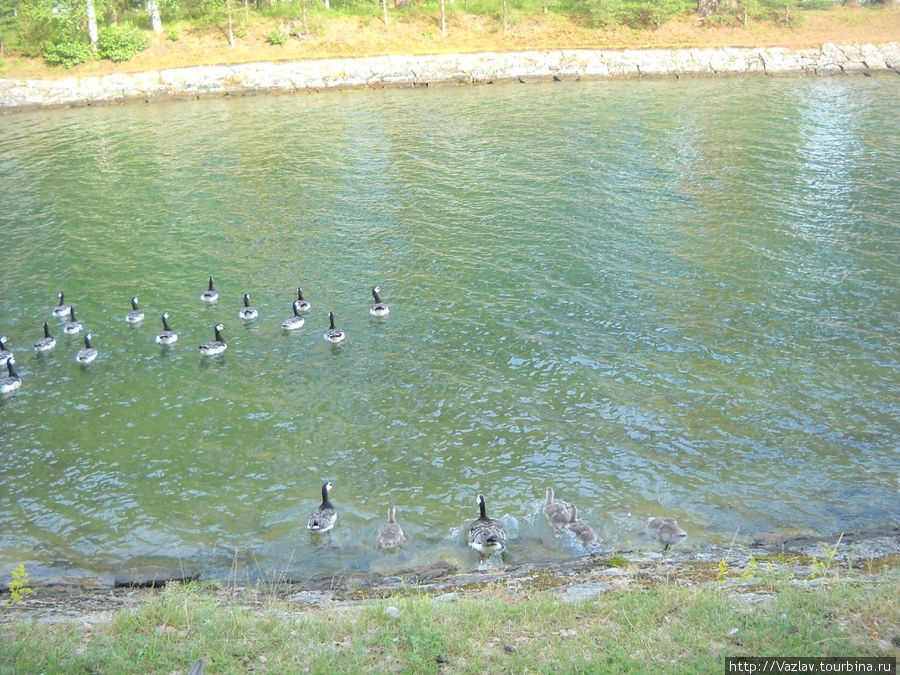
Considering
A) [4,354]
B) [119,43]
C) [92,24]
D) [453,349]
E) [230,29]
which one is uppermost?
[92,24]

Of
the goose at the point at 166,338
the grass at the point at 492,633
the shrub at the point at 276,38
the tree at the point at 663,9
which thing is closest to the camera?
the grass at the point at 492,633

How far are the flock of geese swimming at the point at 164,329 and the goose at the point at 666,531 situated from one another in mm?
11783

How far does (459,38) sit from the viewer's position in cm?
7325

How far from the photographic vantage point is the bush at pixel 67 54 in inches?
2660

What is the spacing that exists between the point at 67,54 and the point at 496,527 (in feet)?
227

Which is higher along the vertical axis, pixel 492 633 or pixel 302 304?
pixel 302 304

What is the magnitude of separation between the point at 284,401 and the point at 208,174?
25.0m

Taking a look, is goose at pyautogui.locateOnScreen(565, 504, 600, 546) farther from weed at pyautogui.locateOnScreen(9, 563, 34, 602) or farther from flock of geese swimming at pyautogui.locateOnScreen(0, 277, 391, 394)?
flock of geese swimming at pyautogui.locateOnScreen(0, 277, 391, 394)

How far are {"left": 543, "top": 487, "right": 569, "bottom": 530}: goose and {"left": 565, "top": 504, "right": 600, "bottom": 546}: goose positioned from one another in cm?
11

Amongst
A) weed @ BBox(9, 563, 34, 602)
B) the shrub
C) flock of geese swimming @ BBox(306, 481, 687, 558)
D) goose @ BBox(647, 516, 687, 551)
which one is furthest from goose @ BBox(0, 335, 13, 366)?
the shrub

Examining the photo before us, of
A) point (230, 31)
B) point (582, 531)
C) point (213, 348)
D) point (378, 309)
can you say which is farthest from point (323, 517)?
point (230, 31)

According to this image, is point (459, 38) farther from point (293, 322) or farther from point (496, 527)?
point (496, 527)

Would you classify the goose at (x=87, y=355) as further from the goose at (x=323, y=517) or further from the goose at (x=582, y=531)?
the goose at (x=582, y=531)

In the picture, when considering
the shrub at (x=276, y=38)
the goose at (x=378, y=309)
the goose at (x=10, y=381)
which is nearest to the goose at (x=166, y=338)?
the goose at (x=10, y=381)
